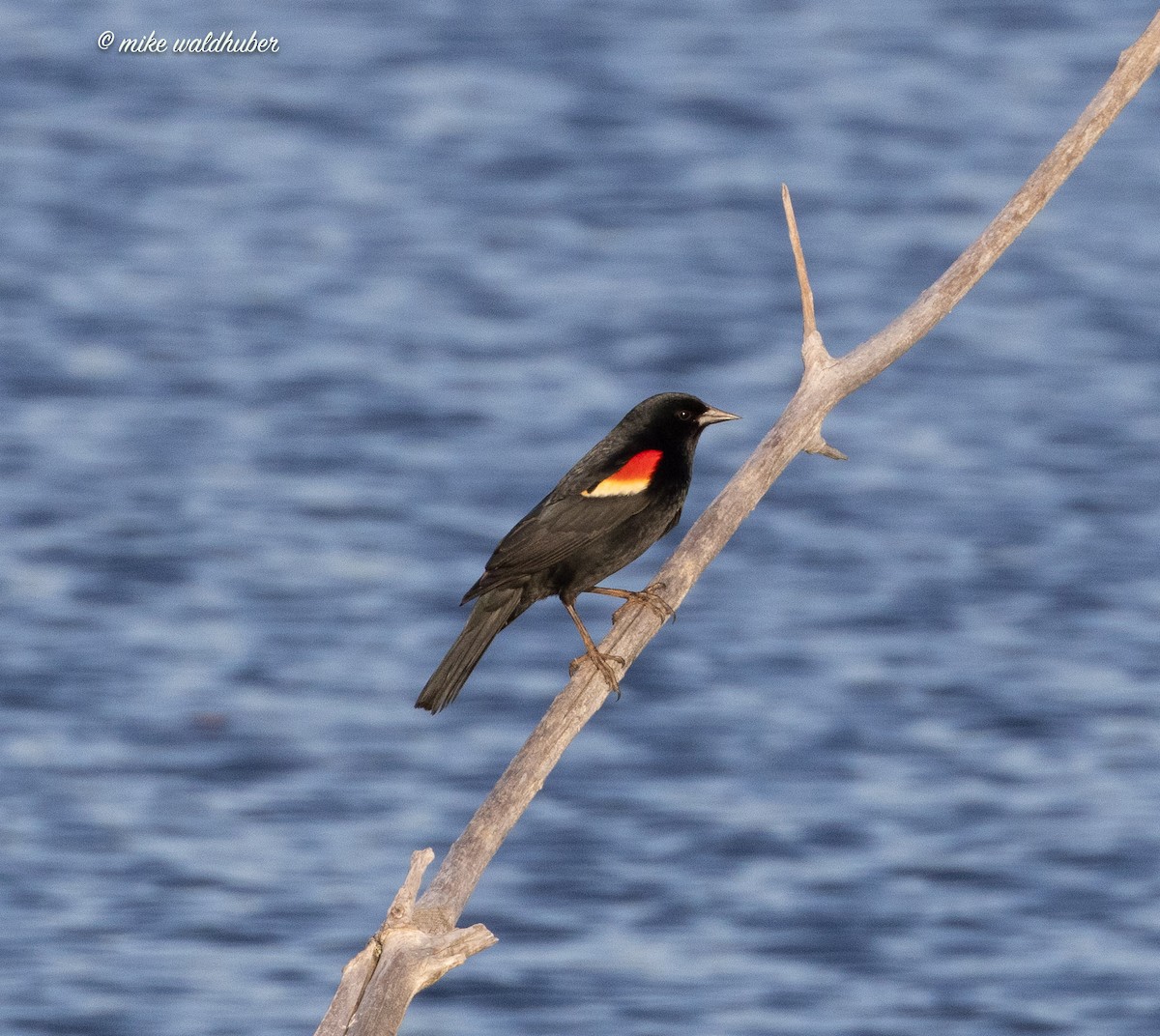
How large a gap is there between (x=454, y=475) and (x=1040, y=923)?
5273 millimetres

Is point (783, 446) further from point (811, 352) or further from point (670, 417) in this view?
point (670, 417)

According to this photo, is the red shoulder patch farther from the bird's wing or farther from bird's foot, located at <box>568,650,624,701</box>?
bird's foot, located at <box>568,650,624,701</box>

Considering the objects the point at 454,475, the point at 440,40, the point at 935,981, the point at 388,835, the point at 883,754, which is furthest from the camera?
the point at 440,40

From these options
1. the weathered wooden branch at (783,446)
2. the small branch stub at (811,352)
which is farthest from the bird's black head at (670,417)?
the weathered wooden branch at (783,446)

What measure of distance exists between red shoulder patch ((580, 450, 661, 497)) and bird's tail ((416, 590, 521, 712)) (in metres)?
0.43

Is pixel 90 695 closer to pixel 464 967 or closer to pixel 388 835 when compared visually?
pixel 388 835

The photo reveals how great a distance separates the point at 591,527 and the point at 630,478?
0.27 m

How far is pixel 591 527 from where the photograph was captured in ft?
21.7

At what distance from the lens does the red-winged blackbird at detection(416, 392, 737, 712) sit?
21.0ft

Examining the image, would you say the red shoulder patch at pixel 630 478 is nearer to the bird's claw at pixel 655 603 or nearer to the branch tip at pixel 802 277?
the bird's claw at pixel 655 603

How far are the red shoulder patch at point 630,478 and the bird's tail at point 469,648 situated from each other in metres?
0.43

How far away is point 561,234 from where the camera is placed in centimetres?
1738

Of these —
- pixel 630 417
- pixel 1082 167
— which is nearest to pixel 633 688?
pixel 630 417

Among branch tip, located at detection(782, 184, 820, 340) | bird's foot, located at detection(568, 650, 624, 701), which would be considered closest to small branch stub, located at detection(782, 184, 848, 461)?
branch tip, located at detection(782, 184, 820, 340)
